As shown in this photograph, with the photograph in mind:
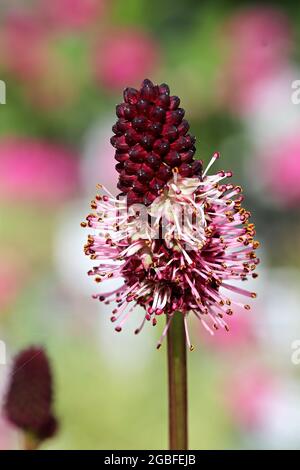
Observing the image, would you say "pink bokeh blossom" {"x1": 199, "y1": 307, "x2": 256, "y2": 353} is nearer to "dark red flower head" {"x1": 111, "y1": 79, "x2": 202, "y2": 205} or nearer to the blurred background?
the blurred background

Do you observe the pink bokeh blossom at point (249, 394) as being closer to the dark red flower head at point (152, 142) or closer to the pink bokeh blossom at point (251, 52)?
the pink bokeh blossom at point (251, 52)

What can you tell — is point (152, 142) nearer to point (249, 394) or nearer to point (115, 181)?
point (249, 394)

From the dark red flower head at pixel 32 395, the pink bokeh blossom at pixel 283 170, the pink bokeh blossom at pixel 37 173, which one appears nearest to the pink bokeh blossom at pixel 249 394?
the pink bokeh blossom at pixel 283 170

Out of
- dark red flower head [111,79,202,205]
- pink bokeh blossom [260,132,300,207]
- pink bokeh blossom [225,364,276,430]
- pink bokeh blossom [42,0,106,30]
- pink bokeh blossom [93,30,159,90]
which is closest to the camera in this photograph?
dark red flower head [111,79,202,205]

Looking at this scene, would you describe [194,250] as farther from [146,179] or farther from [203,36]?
[203,36]


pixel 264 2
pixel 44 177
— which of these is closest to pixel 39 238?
pixel 44 177

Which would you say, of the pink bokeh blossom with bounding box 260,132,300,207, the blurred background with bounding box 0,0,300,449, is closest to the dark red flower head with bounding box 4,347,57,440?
the blurred background with bounding box 0,0,300,449

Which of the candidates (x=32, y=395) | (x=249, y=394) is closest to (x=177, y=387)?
(x=32, y=395)
